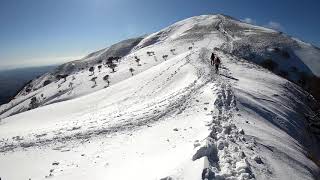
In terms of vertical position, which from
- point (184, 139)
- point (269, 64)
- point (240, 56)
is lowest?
point (184, 139)

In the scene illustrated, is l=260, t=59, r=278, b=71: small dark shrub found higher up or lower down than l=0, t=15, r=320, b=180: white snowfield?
higher up

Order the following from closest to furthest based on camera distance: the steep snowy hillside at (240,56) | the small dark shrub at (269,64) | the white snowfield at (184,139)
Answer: the white snowfield at (184,139) < the steep snowy hillside at (240,56) < the small dark shrub at (269,64)

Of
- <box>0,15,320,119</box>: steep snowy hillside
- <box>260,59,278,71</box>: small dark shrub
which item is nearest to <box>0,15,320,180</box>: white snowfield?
<box>0,15,320,119</box>: steep snowy hillside

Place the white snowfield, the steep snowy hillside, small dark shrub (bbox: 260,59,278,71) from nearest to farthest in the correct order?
the white snowfield → the steep snowy hillside → small dark shrub (bbox: 260,59,278,71)

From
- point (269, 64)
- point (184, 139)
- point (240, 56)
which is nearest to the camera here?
→ point (184, 139)

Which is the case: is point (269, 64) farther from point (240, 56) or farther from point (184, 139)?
point (184, 139)

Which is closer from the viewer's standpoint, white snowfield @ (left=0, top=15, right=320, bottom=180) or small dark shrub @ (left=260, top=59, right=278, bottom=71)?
white snowfield @ (left=0, top=15, right=320, bottom=180)


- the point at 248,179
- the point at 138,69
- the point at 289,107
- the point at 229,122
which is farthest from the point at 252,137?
the point at 138,69

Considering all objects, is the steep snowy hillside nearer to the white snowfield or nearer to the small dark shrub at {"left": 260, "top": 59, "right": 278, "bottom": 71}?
the small dark shrub at {"left": 260, "top": 59, "right": 278, "bottom": 71}

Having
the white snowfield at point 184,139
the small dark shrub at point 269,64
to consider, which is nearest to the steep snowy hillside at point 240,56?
the small dark shrub at point 269,64

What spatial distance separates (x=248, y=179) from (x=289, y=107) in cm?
1975

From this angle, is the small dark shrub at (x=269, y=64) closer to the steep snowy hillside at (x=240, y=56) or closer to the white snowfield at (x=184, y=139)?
the steep snowy hillside at (x=240, y=56)

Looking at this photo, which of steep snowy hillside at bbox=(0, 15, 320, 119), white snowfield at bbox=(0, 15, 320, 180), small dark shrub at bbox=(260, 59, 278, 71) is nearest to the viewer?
white snowfield at bbox=(0, 15, 320, 180)

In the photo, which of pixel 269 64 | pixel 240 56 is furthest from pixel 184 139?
pixel 240 56
